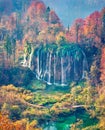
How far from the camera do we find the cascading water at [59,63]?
5.51 m

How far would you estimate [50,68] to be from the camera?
5648mm

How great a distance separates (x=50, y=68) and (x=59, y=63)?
0.42ft

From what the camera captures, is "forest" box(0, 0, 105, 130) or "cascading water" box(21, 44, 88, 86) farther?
"cascading water" box(21, 44, 88, 86)

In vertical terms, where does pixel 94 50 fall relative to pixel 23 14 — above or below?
below

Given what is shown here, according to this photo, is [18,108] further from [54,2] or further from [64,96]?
[54,2]

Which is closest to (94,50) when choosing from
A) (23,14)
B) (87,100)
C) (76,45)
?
(76,45)

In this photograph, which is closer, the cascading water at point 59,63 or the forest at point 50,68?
the forest at point 50,68

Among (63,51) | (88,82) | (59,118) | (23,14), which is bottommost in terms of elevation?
(59,118)

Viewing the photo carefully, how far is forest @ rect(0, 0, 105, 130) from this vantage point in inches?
209

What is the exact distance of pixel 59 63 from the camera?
220 inches

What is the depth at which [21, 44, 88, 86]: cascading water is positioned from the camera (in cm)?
551

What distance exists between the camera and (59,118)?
17.5 feet

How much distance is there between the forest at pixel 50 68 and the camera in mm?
5316

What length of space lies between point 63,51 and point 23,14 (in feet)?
2.11
